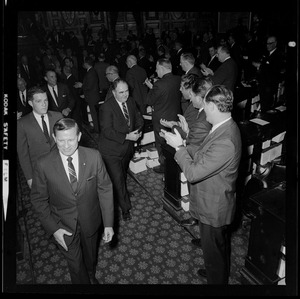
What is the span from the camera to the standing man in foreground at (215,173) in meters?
2.10

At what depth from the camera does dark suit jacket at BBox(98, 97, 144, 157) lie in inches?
131

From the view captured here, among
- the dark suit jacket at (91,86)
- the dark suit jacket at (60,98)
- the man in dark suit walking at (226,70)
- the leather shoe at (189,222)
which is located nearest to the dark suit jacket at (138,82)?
the dark suit jacket at (91,86)

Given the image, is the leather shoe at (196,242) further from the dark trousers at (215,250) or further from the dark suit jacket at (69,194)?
the dark suit jacket at (69,194)

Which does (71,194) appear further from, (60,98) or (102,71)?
(102,71)

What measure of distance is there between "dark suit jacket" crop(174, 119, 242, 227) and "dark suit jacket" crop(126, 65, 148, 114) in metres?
3.75

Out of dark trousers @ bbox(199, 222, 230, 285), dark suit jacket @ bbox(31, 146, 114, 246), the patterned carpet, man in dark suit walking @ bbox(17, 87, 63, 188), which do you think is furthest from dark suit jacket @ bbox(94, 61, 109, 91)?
dark trousers @ bbox(199, 222, 230, 285)

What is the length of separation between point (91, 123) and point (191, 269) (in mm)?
4775

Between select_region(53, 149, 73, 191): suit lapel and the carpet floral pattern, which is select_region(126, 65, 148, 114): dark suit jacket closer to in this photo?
the carpet floral pattern

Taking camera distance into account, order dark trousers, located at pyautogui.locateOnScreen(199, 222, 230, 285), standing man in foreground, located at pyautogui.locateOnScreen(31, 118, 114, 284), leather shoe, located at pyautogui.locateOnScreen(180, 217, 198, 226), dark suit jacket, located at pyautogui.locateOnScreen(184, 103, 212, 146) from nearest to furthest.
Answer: standing man in foreground, located at pyautogui.locateOnScreen(31, 118, 114, 284)
dark trousers, located at pyautogui.locateOnScreen(199, 222, 230, 285)
dark suit jacket, located at pyautogui.locateOnScreen(184, 103, 212, 146)
leather shoe, located at pyautogui.locateOnScreen(180, 217, 198, 226)

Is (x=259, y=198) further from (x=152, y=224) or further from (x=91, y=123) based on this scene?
(x=91, y=123)

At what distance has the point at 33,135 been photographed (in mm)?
3094

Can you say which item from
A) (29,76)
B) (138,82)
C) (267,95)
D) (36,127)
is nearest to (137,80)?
(138,82)

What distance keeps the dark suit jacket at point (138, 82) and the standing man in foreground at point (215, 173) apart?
374cm

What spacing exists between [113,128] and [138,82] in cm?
282
